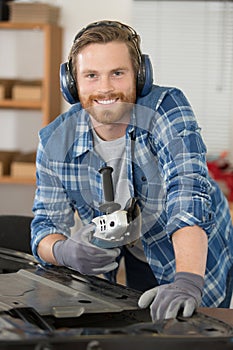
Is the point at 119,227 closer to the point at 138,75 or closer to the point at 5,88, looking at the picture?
the point at 138,75

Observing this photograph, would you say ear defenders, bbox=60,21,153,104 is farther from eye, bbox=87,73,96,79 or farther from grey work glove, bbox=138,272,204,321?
grey work glove, bbox=138,272,204,321

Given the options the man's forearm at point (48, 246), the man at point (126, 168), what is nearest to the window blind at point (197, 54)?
the man at point (126, 168)

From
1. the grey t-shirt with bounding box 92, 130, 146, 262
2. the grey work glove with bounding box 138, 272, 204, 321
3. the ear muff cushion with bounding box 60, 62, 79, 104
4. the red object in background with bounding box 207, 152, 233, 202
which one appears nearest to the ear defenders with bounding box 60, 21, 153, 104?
the ear muff cushion with bounding box 60, 62, 79, 104

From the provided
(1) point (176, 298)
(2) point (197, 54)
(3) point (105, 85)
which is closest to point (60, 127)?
(3) point (105, 85)

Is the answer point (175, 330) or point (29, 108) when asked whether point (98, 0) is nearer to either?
point (29, 108)

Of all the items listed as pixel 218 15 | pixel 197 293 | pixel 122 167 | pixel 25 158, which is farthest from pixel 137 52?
pixel 218 15

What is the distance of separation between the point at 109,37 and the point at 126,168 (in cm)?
30

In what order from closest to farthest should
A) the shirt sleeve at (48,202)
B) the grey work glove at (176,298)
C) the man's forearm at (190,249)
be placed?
1. the grey work glove at (176,298)
2. the man's forearm at (190,249)
3. the shirt sleeve at (48,202)

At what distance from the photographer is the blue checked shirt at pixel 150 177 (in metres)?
1.72

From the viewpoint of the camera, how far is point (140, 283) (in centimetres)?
214

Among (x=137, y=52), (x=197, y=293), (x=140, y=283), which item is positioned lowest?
(x=140, y=283)

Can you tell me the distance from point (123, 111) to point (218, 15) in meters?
3.34

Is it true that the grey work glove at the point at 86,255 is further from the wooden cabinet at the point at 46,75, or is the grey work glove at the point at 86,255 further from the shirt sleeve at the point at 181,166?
the wooden cabinet at the point at 46,75

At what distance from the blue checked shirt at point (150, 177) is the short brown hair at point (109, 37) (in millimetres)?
112
